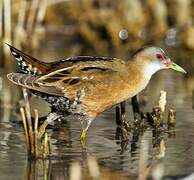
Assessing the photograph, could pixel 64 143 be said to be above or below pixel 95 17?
below

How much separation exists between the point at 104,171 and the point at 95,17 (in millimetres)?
7578

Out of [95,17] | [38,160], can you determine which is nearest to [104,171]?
[38,160]

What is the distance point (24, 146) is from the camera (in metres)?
7.20

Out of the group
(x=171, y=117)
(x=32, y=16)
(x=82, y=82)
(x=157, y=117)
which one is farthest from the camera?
(x=32, y=16)

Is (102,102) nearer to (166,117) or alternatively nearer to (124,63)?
(124,63)

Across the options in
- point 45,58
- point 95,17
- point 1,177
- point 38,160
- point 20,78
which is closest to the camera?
point 1,177

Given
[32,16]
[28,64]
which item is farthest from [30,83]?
[32,16]

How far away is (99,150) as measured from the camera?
23.4 feet

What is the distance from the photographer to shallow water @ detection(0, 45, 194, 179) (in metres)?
6.38

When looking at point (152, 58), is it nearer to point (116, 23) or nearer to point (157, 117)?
point (157, 117)

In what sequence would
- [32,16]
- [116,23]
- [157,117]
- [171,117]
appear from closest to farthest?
[157,117] < [171,117] < [32,16] < [116,23]

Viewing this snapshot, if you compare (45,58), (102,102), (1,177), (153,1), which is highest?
(153,1)

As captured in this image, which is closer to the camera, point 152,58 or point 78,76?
point 78,76

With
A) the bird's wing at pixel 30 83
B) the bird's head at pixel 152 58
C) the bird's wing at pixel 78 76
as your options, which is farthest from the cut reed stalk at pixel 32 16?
the bird's wing at pixel 30 83
